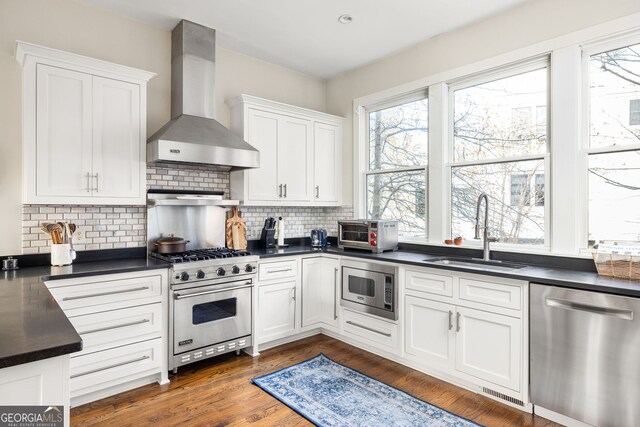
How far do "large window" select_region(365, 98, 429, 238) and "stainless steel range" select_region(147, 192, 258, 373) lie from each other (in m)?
1.68

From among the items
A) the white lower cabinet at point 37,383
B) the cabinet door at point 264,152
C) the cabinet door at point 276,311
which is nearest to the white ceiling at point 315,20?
the cabinet door at point 264,152

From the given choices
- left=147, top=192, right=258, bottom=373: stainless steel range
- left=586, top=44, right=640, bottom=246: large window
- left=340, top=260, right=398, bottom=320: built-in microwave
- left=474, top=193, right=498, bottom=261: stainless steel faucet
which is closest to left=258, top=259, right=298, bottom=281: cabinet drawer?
left=147, top=192, right=258, bottom=373: stainless steel range

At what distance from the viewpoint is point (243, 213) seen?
4.09 m

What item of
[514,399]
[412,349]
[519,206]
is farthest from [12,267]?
[519,206]

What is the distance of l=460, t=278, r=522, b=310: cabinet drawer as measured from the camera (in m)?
2.52

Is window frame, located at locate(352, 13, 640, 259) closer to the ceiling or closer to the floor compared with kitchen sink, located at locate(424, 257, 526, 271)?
closer to the ceiling

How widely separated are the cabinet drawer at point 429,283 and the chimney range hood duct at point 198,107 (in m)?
1.75

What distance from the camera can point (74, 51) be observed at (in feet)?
10.0

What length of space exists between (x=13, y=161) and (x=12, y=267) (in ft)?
2.59

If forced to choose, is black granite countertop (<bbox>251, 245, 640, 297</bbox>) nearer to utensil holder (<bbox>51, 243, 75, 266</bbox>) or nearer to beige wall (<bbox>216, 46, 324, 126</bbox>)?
utensil holder (<bbox>51, 243, 75, 266</bbox>)

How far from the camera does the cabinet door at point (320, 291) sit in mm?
3863

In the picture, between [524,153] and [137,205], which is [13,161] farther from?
[524,153]

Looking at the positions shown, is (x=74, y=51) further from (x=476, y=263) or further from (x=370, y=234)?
(x=476, y=263)

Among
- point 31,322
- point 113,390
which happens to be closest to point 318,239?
point 113,390
